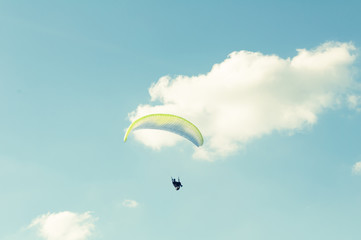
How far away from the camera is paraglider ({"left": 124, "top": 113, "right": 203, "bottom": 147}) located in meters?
44.6

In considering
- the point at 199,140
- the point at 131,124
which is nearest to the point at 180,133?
the point at 199,140

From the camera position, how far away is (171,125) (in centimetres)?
4759

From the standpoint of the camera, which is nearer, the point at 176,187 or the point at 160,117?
the point at 160,117

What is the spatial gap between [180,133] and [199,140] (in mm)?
3165

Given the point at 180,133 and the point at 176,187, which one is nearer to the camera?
the point at 180,133

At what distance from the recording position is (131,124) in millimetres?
43625

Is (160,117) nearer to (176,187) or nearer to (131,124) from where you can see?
(131,124)

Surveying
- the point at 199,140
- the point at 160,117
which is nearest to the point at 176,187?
the point at 199,140

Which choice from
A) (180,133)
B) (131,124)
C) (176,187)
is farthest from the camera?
(176,187)

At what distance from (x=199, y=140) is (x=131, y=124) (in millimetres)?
11035

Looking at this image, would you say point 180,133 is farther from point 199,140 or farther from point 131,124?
point 131,124

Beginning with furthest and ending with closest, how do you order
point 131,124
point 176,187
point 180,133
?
point 176,187 → point 180,133 → point 131,124

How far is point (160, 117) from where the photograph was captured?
149ft

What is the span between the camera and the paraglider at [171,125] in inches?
1756
